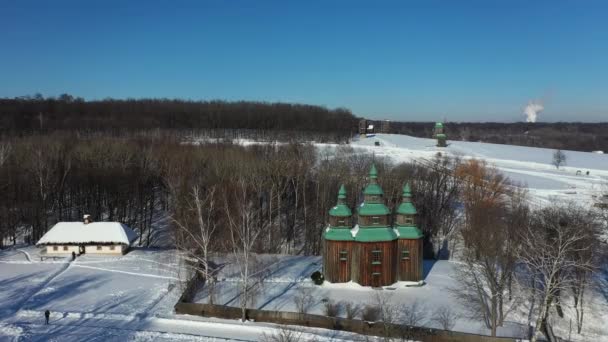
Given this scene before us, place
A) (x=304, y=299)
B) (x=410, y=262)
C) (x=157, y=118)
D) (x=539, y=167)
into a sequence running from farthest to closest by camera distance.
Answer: (x=157, y=118), (x=539, y=167), (x=410, y=262), (x=304, y=299)

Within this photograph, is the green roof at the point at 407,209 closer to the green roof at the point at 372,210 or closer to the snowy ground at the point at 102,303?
the green roof at the point at 372,210

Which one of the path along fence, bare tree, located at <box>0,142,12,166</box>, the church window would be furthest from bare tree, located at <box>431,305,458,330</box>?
bare tree, located at <box>0,142,12,166</box>

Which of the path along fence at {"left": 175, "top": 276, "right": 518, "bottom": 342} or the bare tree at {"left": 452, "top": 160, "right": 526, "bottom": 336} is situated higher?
the bare tree at {"left": 452, "top": 160, "right": 526, "bottom": 336}

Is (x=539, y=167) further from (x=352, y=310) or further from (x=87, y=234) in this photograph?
(x=87, y=234)

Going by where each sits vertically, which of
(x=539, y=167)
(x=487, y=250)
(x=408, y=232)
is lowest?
(x=487, y=250)

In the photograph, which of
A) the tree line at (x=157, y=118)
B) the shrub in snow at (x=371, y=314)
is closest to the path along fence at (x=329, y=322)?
the shrub in snow at (x=371, y=314)

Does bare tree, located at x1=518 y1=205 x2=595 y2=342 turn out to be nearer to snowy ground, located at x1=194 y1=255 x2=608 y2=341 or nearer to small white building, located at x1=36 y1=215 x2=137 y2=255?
snowy ground, located at x1=194 y1=255 x2=608 y2=341

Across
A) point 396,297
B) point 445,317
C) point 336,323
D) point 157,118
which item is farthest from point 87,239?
point 157,118

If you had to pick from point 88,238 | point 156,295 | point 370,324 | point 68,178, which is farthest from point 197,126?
point 370,324
